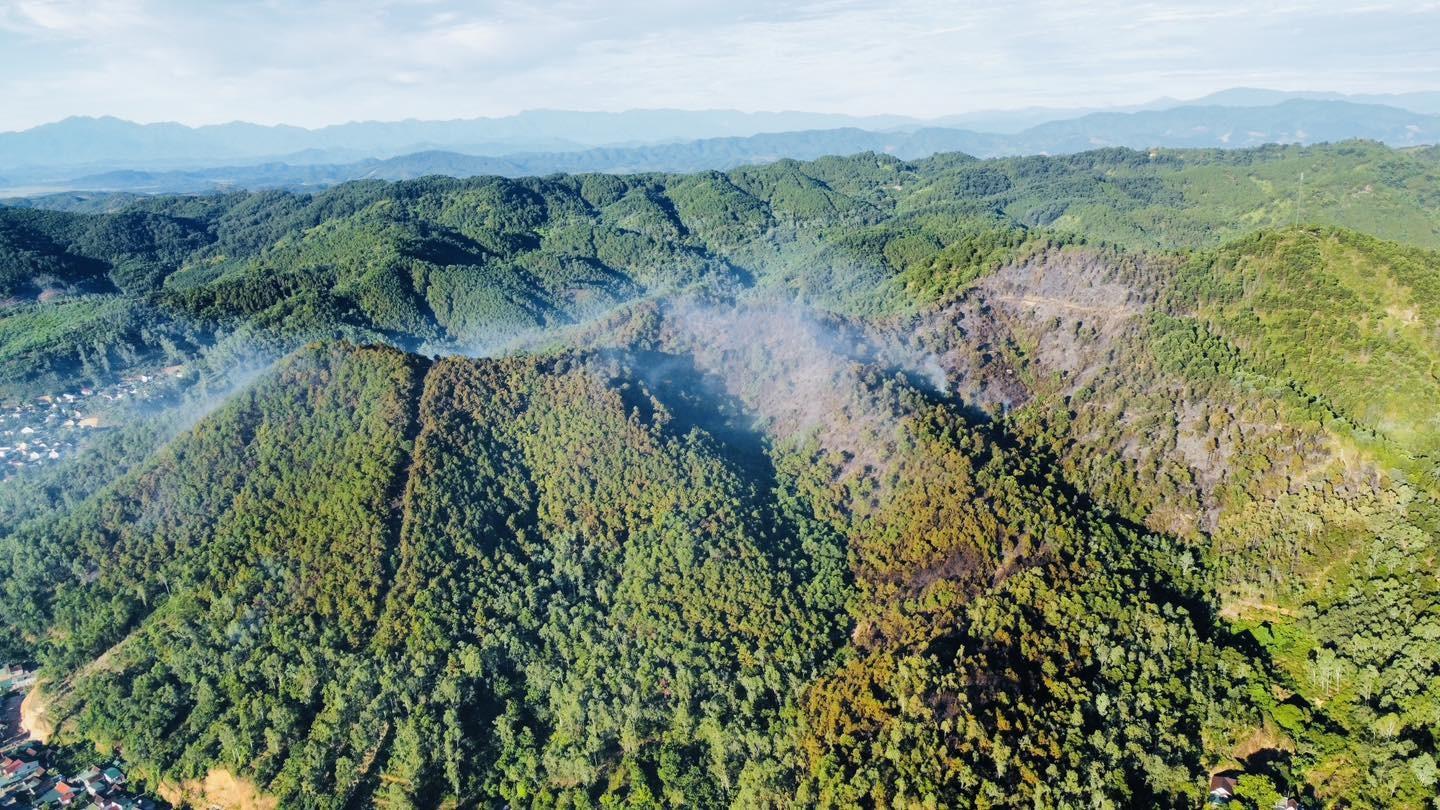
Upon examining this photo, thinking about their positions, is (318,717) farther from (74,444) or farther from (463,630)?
(74,444)

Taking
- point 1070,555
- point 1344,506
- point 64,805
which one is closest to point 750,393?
point 1070,555

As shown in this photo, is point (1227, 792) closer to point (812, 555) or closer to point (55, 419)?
point (812, 555)

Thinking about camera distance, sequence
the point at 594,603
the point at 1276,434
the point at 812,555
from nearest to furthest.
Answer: the point at 594,603, the point at 812,555, the point at 1276,434

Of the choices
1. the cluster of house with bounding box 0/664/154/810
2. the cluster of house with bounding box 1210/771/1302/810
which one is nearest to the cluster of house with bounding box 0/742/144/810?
the cluster of house with bounding box 0/664/154/810

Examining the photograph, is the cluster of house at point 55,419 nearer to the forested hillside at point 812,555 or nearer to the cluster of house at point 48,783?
the forested hillside at point 812,555

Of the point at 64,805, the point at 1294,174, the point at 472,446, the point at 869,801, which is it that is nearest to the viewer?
the point at 869,801

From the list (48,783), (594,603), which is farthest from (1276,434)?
(48,783)
